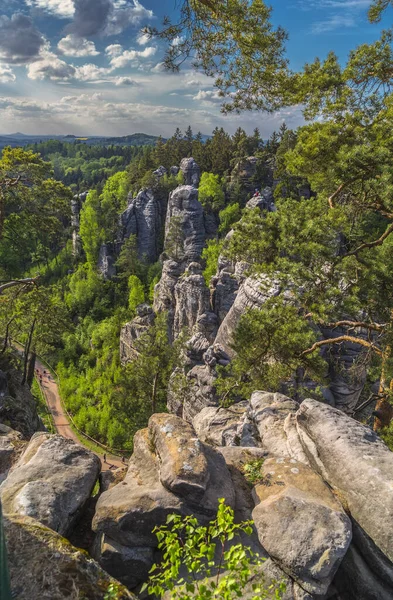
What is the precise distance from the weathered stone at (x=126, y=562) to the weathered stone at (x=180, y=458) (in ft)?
3.27

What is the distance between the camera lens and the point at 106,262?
5653cm

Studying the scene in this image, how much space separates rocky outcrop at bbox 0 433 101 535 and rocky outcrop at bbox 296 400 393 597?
4350 millimetres

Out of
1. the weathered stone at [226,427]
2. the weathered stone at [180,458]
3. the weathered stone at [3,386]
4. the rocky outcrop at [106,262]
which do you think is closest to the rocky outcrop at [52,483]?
the weathered stone at [180,458]

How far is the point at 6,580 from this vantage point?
1.81 m

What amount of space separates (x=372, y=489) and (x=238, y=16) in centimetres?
916

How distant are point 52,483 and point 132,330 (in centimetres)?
3269

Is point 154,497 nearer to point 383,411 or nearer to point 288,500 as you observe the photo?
point 288,500

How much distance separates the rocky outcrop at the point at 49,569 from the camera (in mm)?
3330

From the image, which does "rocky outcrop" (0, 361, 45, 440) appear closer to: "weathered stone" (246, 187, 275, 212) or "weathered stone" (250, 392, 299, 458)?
"weathered stone" (250, 392, 299, 458)

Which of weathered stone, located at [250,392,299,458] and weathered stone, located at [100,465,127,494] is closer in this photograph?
weathered stone, located at [100,465,127,494]


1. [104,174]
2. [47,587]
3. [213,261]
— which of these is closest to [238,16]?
[47,587]

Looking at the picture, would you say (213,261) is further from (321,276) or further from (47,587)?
(47,587)

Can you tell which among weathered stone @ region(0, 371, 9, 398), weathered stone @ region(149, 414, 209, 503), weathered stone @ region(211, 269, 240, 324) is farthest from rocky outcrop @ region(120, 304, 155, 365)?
weathered stone @ region(149, 414, 209, 503)

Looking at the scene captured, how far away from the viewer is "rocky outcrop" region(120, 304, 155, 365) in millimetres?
37781
